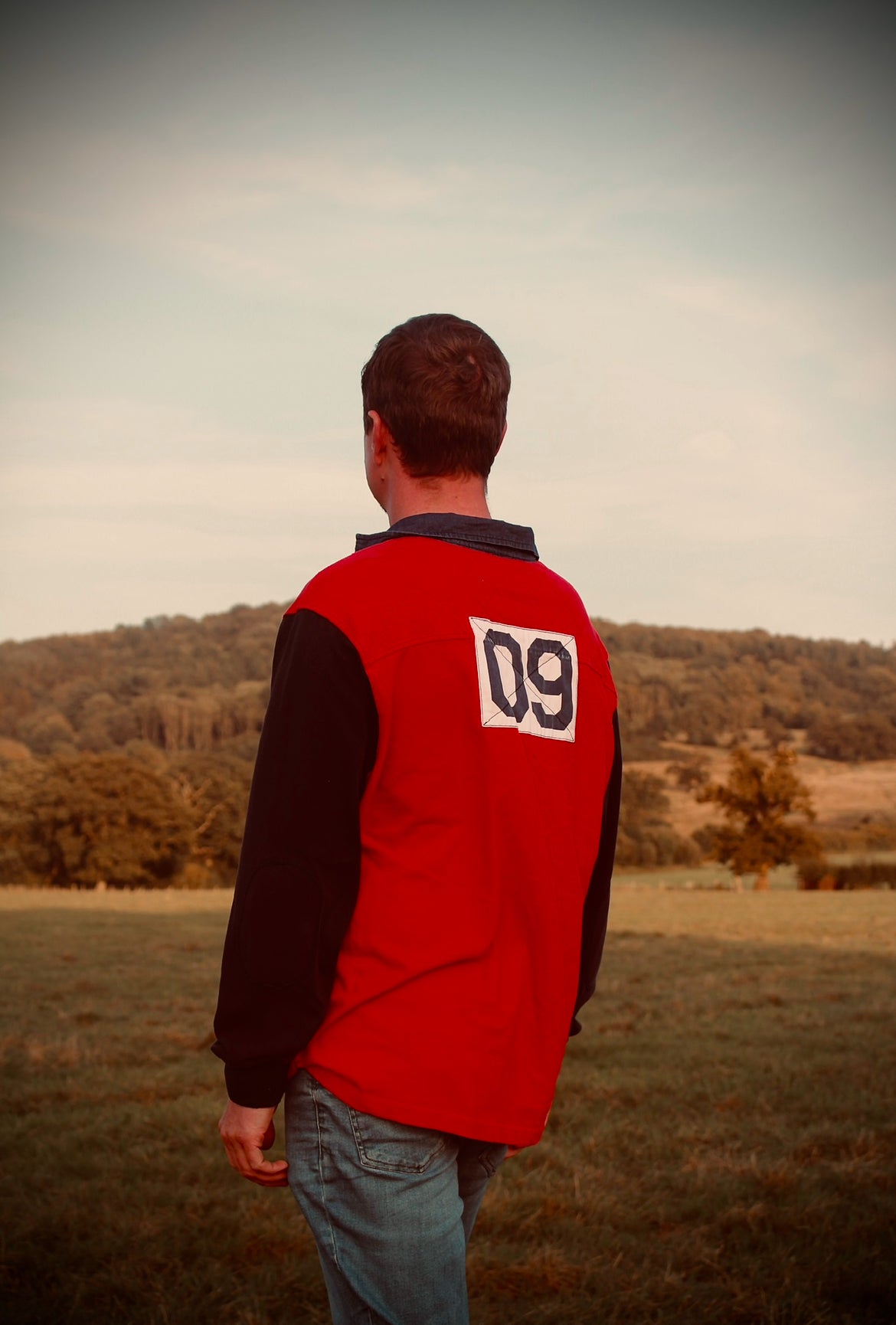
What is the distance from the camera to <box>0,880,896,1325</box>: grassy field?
14.0 ft

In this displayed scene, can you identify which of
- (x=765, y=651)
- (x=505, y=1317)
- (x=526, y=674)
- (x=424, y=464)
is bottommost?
(x=505, y=1317)

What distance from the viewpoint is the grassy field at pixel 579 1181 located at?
167 inches

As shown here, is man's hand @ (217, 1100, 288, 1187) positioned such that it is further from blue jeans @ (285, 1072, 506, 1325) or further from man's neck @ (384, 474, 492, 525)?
man's neck @ (384, 474, 492, 525)

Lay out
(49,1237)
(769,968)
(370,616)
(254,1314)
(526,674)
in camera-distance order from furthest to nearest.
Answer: (769,968) < (49,1237) < (254,1314) < (526,674) < (370,616)

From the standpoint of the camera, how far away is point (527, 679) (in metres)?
2.03

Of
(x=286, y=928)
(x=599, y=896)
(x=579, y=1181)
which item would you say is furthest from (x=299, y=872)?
(x=579, y=1181)

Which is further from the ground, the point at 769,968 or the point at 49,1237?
the point at 49,1237

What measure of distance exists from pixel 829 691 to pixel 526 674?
10563 centimetres

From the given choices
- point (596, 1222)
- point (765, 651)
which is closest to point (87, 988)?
point (596, 1222)

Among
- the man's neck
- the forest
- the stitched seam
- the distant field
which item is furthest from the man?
the distant field

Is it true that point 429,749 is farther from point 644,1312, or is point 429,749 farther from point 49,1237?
point 49,1237

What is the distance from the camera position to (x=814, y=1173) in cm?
565

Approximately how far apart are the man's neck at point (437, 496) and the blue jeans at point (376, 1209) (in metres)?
1.10

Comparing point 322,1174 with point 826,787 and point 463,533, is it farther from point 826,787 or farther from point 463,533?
point 826,787
